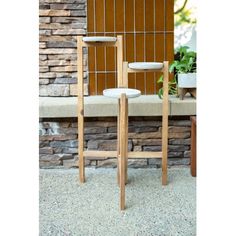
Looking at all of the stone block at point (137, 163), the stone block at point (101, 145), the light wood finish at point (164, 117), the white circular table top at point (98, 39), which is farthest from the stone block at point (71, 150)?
the white circular table top at point (98, 39)

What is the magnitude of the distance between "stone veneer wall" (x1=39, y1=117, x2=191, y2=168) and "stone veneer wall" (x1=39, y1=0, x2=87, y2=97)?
12.9 inches

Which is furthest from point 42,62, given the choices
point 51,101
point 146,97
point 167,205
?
point 167,205

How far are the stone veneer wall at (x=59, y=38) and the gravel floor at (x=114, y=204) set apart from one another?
2.31 feet

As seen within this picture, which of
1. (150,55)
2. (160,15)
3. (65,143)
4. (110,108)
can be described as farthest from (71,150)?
(160,15)

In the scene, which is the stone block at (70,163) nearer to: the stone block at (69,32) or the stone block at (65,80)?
the stone block at (65,80)

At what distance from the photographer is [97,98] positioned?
3.17m

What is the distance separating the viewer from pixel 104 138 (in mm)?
3172

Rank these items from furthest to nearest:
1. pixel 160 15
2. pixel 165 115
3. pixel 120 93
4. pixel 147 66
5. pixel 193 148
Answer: pixel 160 15 < pixel 193 148 < pixel 165 115 < pixel 147 66 < pixel 120 93

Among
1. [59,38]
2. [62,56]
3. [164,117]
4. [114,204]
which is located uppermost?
[59,38]

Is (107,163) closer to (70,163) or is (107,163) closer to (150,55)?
(70,163)

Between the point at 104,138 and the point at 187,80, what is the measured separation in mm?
733

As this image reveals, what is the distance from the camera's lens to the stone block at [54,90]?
3.23 m

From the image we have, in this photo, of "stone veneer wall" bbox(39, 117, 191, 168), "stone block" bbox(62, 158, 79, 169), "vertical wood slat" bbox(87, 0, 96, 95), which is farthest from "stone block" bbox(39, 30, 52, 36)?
"stone block" bbox(62, 158, 79, 169)
